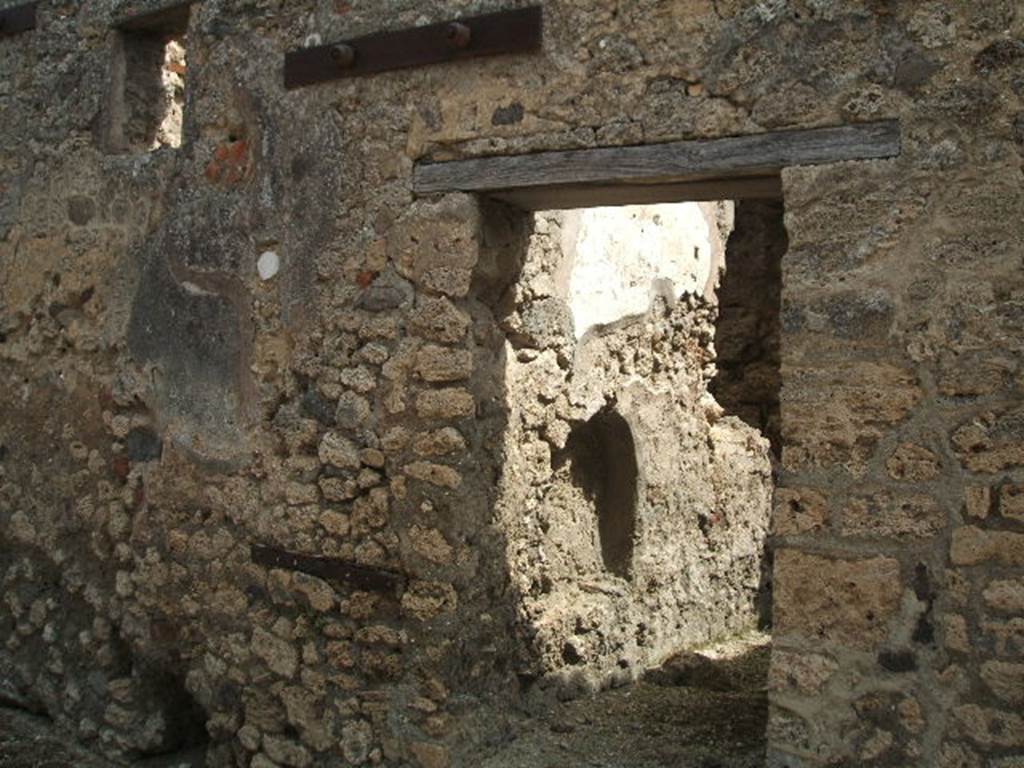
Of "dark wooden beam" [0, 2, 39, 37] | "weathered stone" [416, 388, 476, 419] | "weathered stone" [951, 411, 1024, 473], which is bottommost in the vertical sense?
"weathered stone" [951, 411, 1024, 473]

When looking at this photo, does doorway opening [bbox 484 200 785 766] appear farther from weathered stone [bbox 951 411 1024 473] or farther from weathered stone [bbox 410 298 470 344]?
weathered stone [bbox 951 411 1024 473]

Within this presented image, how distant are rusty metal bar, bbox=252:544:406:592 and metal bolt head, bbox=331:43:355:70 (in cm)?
156

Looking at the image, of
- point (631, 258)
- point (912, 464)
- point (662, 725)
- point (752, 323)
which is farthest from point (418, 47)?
A: point (752, 323)

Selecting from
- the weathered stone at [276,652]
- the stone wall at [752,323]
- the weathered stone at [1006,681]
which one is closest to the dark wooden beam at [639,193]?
the weathered stone at [1006,681]

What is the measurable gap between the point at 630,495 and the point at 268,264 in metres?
1.78

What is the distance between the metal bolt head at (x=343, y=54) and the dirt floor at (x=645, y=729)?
2.17 metres

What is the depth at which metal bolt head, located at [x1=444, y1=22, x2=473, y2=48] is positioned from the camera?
352cm

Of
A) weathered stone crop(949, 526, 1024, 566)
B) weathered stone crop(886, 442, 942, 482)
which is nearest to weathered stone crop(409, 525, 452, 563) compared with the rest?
weathered stone crop(886, 442, 942, 482)

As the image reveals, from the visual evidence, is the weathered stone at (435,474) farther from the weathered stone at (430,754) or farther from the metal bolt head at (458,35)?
the metal bolt head at (458,35)

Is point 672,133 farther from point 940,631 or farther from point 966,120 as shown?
point 940,631

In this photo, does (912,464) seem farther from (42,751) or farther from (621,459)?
(42,751)

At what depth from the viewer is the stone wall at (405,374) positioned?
2.88m

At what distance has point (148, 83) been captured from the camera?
4684 mm

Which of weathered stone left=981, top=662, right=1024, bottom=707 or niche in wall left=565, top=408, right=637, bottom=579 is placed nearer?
weathered stone left=981, top=662, right=1024, bottom=707
